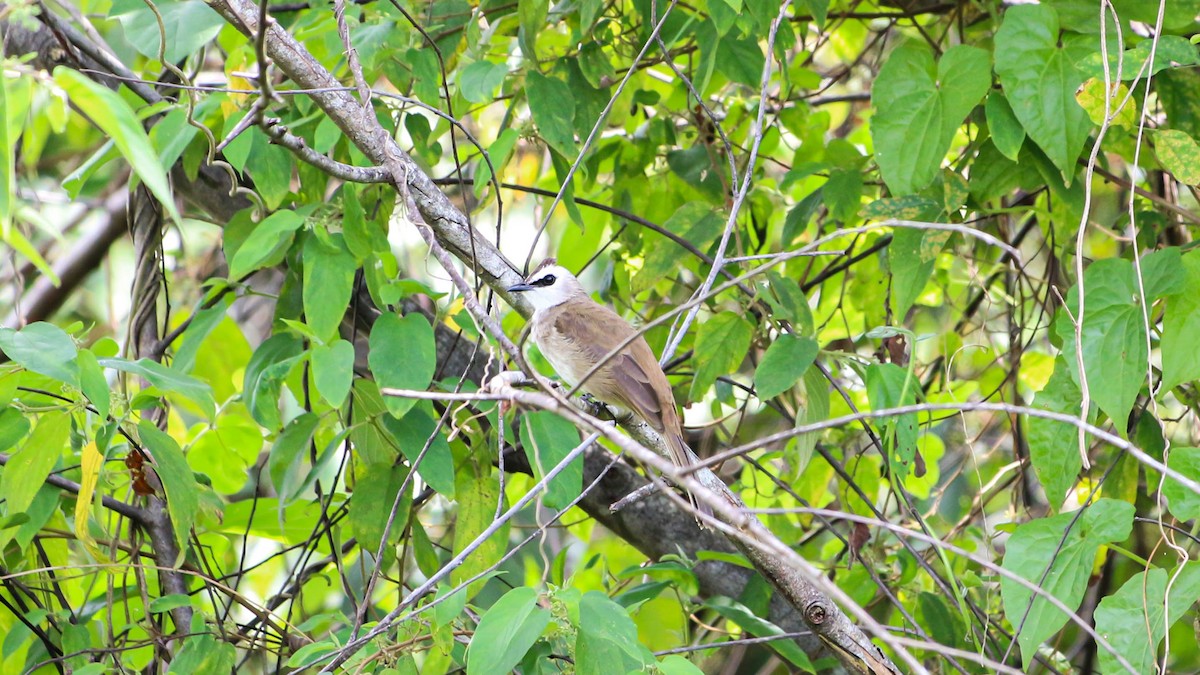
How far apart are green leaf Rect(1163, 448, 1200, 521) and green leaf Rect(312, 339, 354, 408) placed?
Answer: 1858 mm

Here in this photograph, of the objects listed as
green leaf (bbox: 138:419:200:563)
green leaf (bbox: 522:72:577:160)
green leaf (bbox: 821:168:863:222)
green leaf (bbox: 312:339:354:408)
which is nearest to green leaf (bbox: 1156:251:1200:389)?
green leaf (bbox: 821:168:863:222)

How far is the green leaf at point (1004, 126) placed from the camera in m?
2.74

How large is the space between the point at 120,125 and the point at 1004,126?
222cm

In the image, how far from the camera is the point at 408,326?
2.69 m

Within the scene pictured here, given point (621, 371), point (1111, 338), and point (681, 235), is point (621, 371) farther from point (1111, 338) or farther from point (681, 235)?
point (1111, 338)

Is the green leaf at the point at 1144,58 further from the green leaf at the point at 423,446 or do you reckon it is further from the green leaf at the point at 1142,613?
the green leaf at the point at 423,446

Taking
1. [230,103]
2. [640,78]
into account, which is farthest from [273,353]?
[640,78]

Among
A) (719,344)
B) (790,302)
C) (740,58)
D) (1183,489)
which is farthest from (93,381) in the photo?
(1183,489)

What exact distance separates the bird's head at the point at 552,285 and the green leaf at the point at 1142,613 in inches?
86.3

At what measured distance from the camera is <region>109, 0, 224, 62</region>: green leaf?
2803 mm

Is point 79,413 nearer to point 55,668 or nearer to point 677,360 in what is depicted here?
point 55,668

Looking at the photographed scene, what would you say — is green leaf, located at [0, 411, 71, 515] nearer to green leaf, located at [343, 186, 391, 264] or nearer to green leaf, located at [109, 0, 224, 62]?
green leaf, located at [343, 186, 391, 264]

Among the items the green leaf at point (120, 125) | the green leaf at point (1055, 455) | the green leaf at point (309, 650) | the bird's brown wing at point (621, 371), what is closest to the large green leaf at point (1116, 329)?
the green leaf at point (1055, 455)

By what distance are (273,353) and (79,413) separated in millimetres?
531
